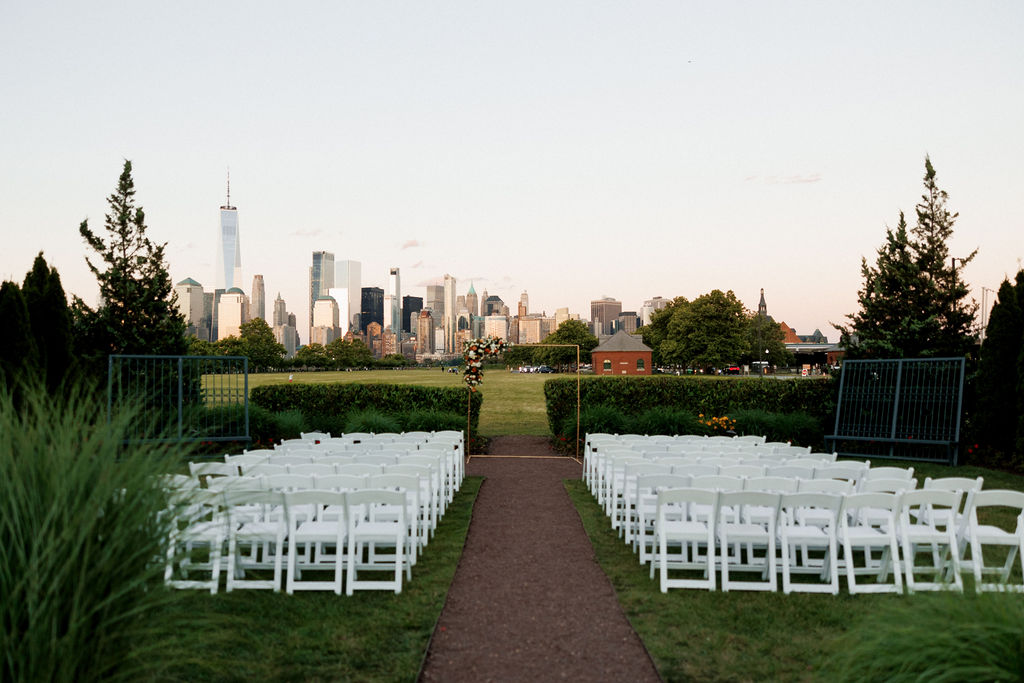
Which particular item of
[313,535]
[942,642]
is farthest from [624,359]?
[942,642]

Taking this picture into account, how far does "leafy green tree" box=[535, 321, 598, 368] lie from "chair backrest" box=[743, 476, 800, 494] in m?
108

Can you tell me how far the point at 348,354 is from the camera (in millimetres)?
167875

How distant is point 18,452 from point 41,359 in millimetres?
13946

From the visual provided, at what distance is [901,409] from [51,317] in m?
20.5

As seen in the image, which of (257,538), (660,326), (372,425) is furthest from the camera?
(660,326)

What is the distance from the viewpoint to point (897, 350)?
1827cm

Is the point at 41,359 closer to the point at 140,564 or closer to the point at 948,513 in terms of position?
the point at 140,564

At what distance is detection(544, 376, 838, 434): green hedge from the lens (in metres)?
19.5

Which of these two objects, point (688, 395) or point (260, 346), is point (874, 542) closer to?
point (688, 395)

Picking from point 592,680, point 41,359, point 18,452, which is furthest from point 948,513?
point 41,359

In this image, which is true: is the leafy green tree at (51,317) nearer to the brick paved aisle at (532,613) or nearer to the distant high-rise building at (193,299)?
the brick paved aisle at (532,613)

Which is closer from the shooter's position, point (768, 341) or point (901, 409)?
point (901, 409)

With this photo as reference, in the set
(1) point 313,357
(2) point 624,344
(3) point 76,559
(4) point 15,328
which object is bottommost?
(1) point 313,357

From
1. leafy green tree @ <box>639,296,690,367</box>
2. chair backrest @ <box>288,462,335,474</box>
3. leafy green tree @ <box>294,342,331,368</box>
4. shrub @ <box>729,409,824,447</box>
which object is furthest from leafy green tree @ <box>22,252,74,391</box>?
leafy green tree @ <box>294,342,331,368</box>
